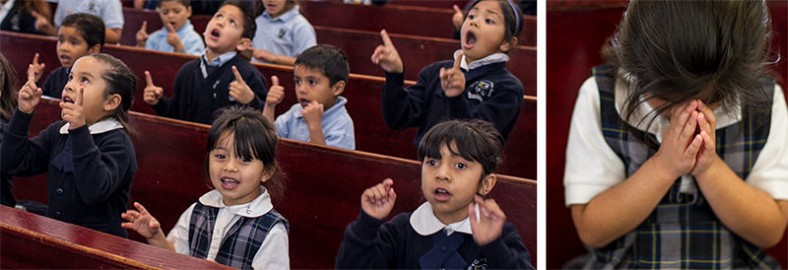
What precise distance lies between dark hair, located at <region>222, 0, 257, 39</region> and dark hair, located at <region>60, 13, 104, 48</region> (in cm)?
16

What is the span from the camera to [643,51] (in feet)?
3.30

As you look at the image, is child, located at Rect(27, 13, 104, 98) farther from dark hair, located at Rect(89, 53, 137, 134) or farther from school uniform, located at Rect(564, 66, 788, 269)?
school uniform, located at Rect(564, 66, 788, 269)

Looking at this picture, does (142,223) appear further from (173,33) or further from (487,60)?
(487,60)

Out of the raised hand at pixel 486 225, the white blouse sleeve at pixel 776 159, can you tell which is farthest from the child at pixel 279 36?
the white blouse sleeve at pixel 776 159

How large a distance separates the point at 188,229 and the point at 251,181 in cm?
11

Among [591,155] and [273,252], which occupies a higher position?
[591,155]

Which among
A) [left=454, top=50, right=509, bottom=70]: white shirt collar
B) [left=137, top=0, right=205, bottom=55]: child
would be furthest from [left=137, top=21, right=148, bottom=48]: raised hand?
[left=454, top=50, right=509, bottom=70]: white shirt collar

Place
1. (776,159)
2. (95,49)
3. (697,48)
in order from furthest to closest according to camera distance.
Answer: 1. (95,49)
2. (776,159)
3. (697,48)

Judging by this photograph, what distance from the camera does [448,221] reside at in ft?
3.38

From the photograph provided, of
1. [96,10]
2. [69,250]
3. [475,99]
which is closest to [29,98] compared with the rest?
[96,10]

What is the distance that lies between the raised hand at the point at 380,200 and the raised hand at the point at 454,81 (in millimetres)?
122

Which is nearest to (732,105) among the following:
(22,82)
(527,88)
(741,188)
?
(741,188)

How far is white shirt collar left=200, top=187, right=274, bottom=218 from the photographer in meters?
1.08

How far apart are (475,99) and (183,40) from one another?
0.43 m
